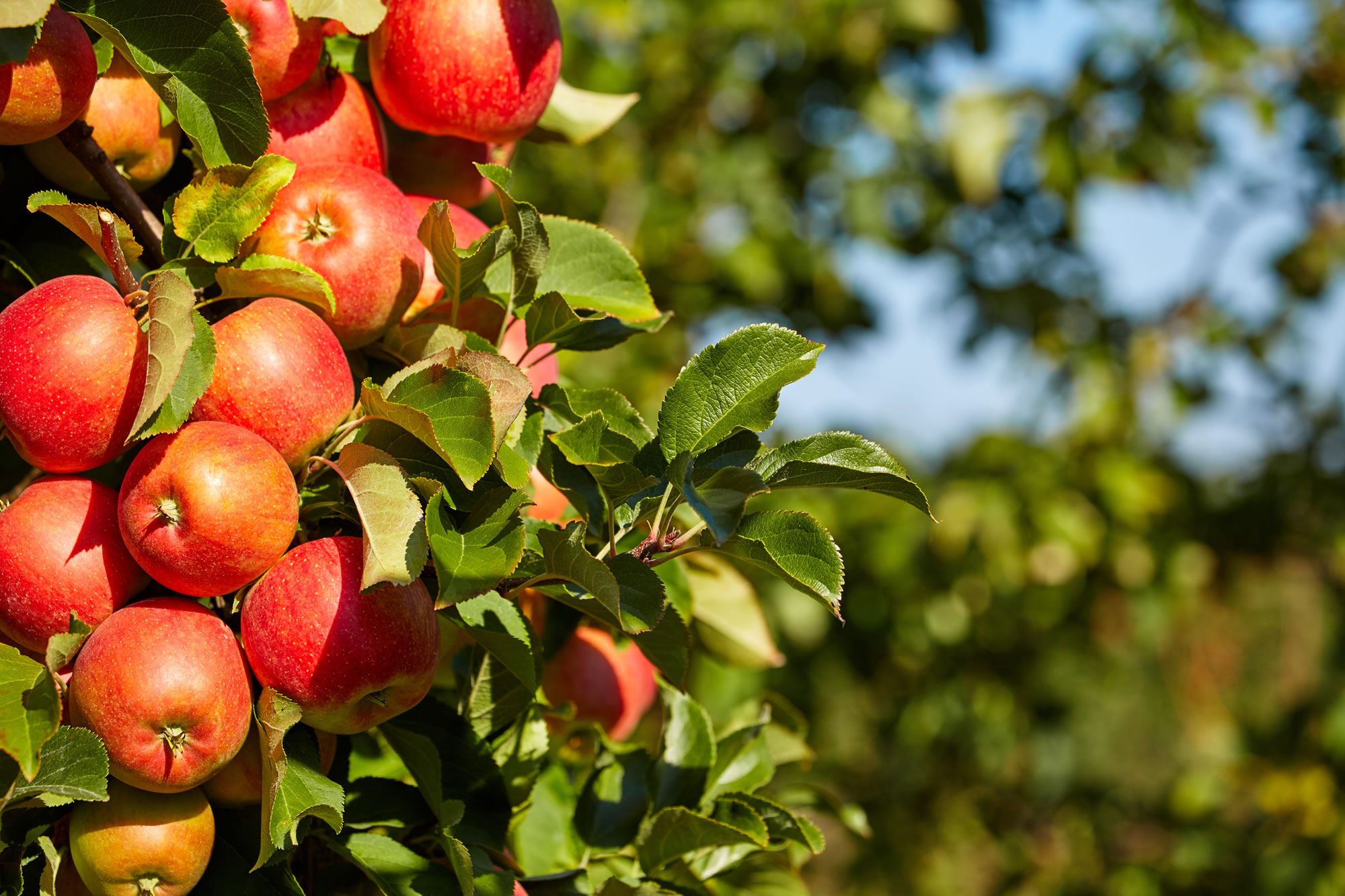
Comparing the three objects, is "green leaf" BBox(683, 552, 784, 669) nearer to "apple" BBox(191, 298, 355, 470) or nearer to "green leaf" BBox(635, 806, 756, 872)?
"green leaf" BBox(635, 806, 756, 872)

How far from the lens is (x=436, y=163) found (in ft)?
2.46

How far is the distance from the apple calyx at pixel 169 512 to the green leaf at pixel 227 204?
14 centimetres

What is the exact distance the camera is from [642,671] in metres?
1.01

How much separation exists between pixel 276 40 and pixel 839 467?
1.30ft

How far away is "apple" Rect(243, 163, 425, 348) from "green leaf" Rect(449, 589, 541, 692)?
17 centimetres

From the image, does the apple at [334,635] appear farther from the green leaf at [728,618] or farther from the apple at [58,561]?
the green leaf at [728,618]

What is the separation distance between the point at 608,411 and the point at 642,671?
436 millimetres

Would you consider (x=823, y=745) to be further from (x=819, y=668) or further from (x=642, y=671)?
(x=642, y=671)

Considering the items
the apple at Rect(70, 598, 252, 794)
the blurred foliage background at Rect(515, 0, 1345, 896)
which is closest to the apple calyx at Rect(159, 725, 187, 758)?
the apple at Rect(70, 598, 252, 794)

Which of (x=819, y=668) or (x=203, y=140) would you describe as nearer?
(x=203, y=140)

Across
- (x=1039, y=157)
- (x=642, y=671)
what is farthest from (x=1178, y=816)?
(x=642, y=671)

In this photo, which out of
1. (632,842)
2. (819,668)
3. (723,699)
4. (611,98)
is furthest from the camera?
(819,668)

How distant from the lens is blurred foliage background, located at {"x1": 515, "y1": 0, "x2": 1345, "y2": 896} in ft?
8.36

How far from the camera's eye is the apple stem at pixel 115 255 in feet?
1.68
